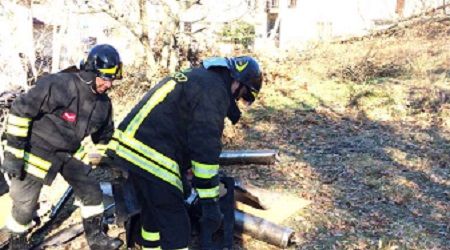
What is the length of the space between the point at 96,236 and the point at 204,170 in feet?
5.72

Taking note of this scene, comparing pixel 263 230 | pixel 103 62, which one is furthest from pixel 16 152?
pixel 263 230

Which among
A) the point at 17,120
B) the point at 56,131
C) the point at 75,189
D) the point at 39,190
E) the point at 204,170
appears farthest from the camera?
the point at 75,189

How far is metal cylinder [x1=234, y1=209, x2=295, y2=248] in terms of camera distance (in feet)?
13.9

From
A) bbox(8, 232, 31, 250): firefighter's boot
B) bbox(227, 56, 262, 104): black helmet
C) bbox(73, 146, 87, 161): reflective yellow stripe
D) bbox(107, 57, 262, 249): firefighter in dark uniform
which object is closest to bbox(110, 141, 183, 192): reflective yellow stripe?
bbox(107, 57, 262, 249): firefighter in dark uniform

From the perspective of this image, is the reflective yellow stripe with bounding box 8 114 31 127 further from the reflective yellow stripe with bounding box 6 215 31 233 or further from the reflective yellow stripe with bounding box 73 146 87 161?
the reflective yellow stripe with bounding box 6 215 31 233

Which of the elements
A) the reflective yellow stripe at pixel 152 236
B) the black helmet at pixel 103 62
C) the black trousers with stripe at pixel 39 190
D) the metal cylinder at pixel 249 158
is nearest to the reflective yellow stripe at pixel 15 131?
the black trousers with stripe at pixel 39 190

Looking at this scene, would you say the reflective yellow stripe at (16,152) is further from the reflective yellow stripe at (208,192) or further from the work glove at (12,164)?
the reflective yellow stripe at (208,192)

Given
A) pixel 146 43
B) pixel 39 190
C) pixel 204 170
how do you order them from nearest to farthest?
pixel 204 170 → pixel 39 190 → pixel 146 43

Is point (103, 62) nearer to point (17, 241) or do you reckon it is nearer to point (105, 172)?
point (17, 241)

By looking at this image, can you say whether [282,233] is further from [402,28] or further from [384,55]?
[402,28]

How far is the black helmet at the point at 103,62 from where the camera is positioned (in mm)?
3584

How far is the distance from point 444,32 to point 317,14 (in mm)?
14059

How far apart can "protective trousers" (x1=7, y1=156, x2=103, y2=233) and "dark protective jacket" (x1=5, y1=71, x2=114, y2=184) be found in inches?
4.2

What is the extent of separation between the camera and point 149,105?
302 centimetres
